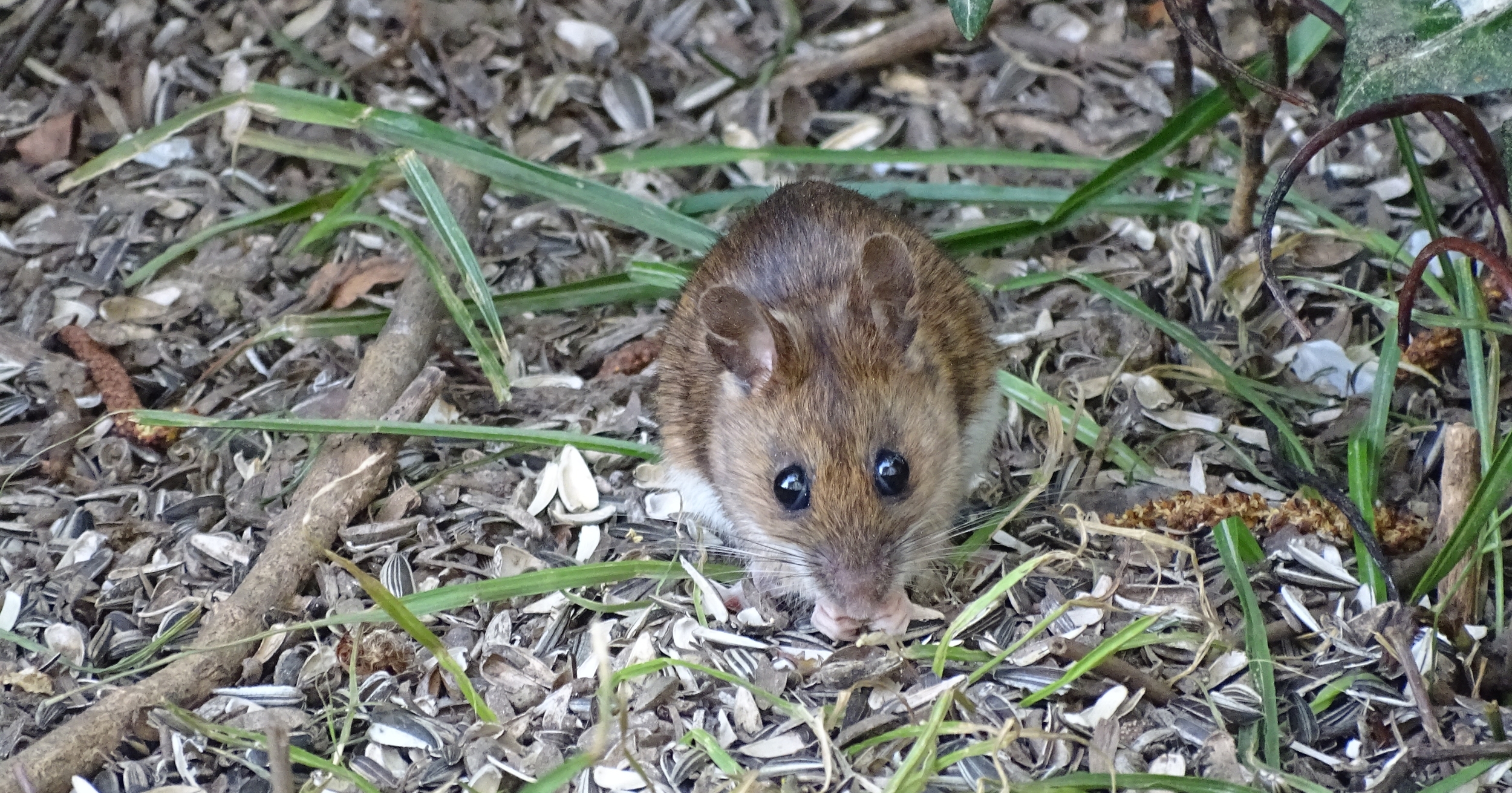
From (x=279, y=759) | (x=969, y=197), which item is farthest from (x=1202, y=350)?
(x=279, y=759)

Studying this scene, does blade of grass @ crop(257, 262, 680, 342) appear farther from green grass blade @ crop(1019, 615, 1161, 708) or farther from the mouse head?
green grass blade @ crop(1019, 615, 1161, 708)

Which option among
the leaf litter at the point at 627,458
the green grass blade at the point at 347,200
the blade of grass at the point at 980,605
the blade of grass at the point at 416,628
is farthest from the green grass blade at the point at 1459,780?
the green grass blade at the point at 347,200

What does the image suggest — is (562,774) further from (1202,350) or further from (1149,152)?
(1149,152)

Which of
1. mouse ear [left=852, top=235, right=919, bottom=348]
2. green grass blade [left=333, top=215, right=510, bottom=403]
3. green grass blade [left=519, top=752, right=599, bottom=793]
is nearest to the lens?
green grass blade [left=519, top=752, right=599, bottom=793]

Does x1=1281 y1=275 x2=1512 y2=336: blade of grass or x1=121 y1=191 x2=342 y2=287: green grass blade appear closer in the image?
x1=1281 y1=275 x2=1512 y2=336: blade of grass

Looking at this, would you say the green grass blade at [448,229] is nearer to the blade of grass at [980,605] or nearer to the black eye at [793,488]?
the black eye at [793,488]

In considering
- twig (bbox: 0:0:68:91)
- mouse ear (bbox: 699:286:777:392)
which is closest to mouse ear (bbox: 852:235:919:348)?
mouse ear (bbox: 699:286:777:392)
